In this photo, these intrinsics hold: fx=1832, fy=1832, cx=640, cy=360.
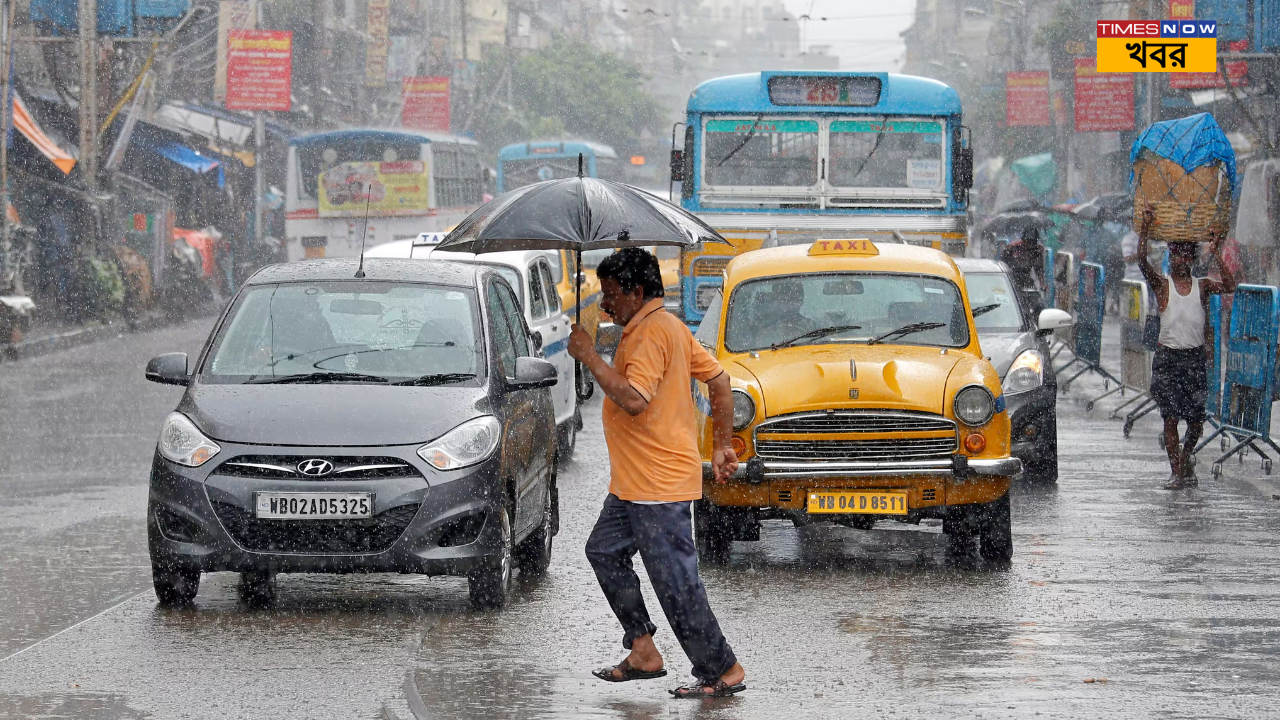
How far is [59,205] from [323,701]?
27.3 meters

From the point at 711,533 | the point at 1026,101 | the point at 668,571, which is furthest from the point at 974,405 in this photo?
the point at 1026,101

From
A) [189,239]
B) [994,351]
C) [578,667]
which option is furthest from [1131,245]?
[578,667]

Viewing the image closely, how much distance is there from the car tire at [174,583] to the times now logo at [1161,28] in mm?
22209

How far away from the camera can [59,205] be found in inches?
1261

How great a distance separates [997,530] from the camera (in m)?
9.64

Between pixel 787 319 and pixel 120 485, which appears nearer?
pixel 787 319

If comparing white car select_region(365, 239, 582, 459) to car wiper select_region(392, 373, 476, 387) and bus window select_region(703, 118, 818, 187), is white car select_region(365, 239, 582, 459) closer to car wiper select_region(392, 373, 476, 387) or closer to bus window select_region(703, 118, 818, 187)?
bus window select_region(703, 118, 818, 187)

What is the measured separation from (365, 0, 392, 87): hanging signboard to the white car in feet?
141

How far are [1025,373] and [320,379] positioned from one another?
6.05m

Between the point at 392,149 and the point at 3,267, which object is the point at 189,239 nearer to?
the point at 392,149

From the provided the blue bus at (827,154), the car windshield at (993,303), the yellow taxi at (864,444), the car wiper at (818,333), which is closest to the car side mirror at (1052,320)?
the car windshield at (993,303)

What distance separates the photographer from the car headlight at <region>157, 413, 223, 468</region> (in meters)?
8.11

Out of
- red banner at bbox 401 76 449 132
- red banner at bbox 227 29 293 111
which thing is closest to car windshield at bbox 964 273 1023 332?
red banner at bbox 227 29 293 111

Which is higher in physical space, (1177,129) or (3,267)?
(1177,129)
